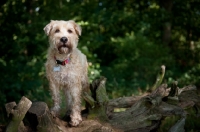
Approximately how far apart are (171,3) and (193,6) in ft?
3.17

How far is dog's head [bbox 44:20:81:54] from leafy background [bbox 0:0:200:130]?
9.80 ft

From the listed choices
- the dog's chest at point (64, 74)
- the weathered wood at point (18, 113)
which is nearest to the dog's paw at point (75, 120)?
the dog's chest at point (64, 74)

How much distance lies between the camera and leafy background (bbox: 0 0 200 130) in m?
8.23

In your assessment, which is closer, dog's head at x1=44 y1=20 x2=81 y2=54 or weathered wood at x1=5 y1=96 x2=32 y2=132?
weathered wood at x1=5 y1=96 x2=32 y2=132

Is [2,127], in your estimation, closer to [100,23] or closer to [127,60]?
[100,23]

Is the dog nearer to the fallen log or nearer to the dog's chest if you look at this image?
the dog's chest

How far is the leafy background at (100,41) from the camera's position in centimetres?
823

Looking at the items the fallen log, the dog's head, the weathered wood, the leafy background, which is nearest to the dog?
the dog's head

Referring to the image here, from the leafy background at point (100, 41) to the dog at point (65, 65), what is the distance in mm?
2902

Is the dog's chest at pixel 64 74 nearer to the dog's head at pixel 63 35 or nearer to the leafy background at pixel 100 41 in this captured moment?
the dog's head at pixel 63 35

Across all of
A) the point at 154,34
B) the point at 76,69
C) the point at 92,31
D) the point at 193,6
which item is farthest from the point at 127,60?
the point at 76,69

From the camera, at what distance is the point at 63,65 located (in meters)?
4.38

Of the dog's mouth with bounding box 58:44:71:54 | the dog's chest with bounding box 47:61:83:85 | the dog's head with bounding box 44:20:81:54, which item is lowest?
the dog's chest with bounding box 47:61:83:85

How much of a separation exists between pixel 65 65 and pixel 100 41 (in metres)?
5.57
